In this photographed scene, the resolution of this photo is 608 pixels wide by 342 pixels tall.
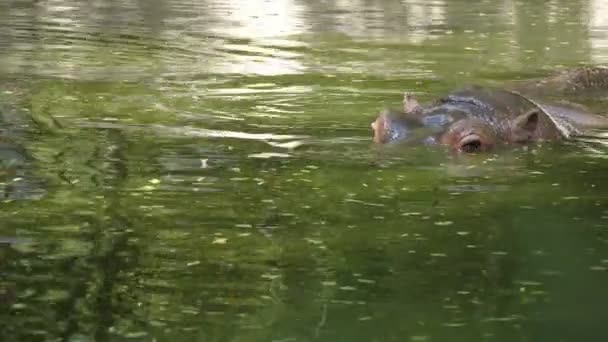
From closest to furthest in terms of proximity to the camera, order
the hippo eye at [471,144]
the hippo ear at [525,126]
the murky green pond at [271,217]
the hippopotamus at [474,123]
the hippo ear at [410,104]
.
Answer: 1. the murky green pond at [271,217]
2. the hippo eye at [471,144]
3. the hippopotamus at [474,123]
4. the hippo ear at [525,126]
5. the hippo ear at [410,104]

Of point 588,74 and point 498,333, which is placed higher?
point 498,333

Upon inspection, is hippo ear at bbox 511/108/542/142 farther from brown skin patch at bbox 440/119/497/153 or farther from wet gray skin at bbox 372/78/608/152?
brown skin patch at bbox 440/119/497/153

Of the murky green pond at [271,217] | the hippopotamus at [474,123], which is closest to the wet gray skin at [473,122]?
the hippopotamus at [474,123]

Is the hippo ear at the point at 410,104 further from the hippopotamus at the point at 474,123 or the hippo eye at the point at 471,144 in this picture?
the hippo eye at the point at 471,144

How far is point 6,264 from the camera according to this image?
4.08m

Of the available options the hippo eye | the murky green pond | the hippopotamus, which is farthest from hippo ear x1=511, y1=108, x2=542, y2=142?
the hippo eye

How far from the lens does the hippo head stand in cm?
648

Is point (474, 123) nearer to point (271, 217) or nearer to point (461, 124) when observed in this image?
point (461, 124)

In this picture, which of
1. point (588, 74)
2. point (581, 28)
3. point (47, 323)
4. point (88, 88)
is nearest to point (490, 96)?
point (588, 74)

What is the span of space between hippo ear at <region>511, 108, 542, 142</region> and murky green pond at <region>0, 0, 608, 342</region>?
16 cm

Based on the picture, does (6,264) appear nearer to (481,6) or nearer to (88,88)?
(88,88)

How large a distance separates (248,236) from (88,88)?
435cm

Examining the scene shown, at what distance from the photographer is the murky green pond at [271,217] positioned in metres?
3.66

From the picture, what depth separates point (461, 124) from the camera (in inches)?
257
